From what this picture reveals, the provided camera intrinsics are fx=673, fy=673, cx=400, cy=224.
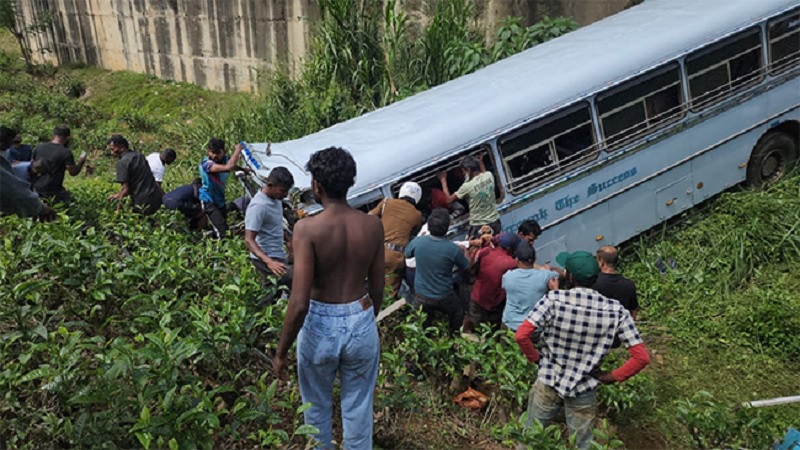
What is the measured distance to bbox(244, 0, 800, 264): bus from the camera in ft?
22.4

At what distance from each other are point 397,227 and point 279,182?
1.25 meters

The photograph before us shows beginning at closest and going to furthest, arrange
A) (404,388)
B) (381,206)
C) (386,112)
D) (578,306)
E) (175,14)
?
(578,306) < (404,388) < (381,206) < (386,112) < (175,14)

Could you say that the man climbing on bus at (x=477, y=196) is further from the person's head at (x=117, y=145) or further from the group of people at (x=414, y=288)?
the person's head at (x=117, y=145)

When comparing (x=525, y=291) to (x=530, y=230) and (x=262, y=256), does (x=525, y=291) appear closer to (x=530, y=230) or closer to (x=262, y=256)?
(x=530, y=230)

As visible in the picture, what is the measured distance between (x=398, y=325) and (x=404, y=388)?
3.37 ft

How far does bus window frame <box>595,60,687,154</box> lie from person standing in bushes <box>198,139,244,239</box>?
4.08 meters

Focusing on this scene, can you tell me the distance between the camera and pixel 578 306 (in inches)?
155

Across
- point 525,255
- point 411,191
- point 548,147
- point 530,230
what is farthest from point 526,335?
point 548,147

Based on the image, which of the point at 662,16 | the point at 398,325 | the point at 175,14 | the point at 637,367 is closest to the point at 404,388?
the point at 398,325

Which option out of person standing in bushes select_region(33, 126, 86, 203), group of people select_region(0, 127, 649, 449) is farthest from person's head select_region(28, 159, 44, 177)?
group of people select_region(0, 127, 649, 449)

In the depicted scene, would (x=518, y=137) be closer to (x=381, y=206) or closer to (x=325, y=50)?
(x=381, y=206)

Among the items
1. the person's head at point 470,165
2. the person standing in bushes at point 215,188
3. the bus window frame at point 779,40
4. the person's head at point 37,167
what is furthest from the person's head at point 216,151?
the bus window frame at point 779,40

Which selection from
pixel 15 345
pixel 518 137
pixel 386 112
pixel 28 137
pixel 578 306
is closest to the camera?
pixel 15 345

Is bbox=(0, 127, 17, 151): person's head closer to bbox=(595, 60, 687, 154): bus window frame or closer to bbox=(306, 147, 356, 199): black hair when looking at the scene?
bbox=(306, 147, 356, 199): black hair
